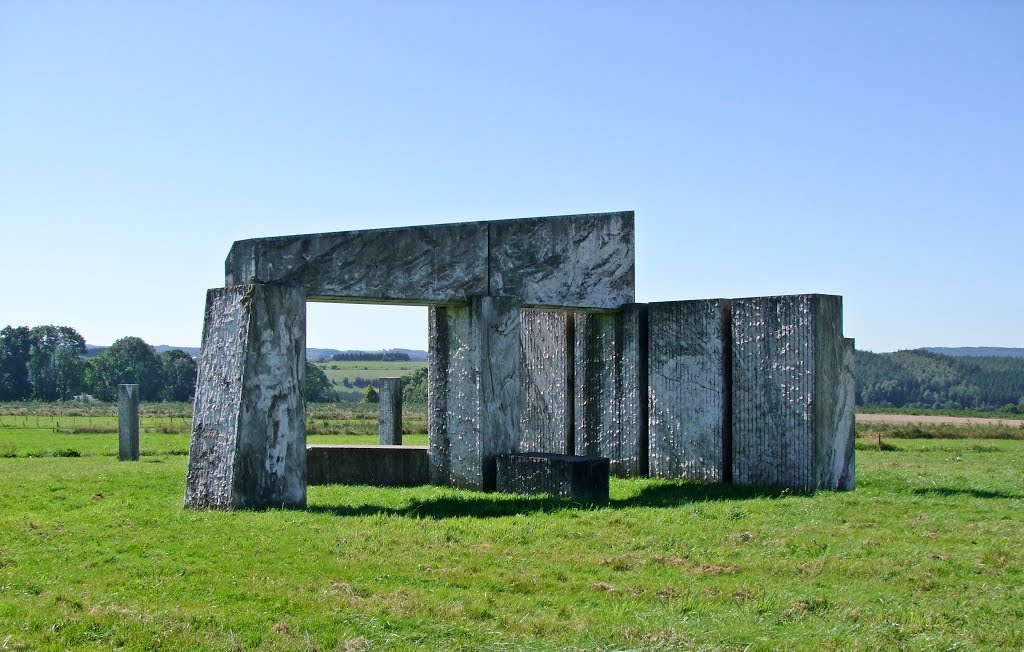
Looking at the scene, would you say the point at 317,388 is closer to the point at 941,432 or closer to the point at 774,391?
the point at 941,432

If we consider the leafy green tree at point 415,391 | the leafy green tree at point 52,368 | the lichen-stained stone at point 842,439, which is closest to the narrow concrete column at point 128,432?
the lichen-stained stone at point 842,439

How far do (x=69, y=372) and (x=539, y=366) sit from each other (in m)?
65.3

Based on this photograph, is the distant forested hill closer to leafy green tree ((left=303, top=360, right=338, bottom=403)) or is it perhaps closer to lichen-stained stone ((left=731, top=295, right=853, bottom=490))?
leafy green tree ((left=303, top=360, right=338, bottom=403))

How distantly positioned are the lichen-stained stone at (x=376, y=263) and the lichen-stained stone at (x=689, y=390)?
10.9 feet

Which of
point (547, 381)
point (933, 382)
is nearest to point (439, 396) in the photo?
point (547, 381)

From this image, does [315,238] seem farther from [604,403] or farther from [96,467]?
[96,467]

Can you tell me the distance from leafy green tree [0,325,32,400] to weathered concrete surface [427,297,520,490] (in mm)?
67264

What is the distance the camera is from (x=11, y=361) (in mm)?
76875

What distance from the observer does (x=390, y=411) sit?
25.0m

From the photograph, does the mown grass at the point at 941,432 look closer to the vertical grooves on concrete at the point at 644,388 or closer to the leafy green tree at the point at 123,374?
the vertical grooves on concrete at the point at 644,388

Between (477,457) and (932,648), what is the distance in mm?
9986

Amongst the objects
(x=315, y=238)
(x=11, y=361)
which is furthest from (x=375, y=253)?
(x=11, y=361)

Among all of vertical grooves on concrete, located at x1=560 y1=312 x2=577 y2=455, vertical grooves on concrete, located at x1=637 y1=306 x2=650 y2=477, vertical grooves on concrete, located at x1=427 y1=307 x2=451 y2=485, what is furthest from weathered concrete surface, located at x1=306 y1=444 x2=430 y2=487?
vertical grooves on concrete, located at x1=637 y1=306 x2=650 y2=477

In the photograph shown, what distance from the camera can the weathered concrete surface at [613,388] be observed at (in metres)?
18.3
